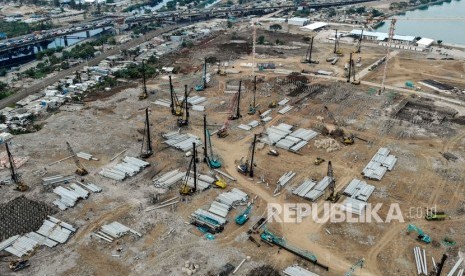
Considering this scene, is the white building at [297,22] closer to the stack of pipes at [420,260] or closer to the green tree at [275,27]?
the green tree at [275,27]

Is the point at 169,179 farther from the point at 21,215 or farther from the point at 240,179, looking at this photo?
the point at 21,215

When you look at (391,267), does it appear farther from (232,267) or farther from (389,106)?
(389,106)

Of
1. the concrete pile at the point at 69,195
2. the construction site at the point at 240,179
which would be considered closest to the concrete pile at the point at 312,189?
the construction site at the point at 240,179

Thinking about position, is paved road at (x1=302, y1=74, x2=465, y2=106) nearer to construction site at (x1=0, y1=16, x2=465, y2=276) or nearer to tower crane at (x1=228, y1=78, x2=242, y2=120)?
construction site at (x1=0, y1=16, x2=465, y2=276)

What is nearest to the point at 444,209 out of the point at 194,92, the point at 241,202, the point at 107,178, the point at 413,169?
the point at 413,169

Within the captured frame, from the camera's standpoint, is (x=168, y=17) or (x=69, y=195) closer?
(x=69, y=195)

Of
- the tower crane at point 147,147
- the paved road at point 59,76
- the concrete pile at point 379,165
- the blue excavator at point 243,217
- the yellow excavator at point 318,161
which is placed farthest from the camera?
the paved road at point 59,76

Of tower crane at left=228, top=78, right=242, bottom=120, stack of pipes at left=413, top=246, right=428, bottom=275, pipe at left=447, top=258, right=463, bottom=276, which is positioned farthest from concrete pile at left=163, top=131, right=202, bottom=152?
pipe at left=447, top=258, right=463, bottom=276

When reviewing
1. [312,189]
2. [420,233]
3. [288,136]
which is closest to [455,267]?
[420,233]
